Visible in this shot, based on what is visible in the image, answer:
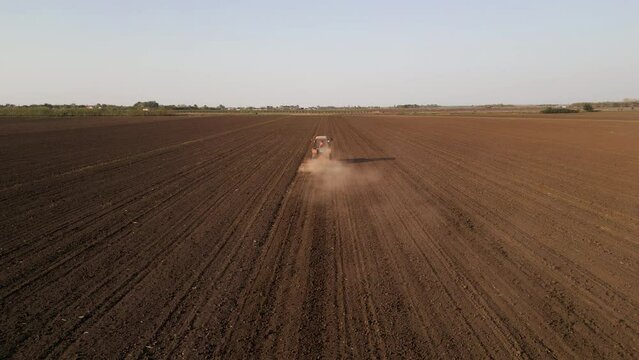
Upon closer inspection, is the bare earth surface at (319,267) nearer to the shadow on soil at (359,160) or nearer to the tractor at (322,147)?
the tractor at (322,147)

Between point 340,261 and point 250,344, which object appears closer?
Result: point 250,344

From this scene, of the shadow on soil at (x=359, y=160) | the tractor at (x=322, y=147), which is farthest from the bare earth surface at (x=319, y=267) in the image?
the shadow on soil at (x=359, y=160)

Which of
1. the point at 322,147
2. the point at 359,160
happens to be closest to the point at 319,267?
the point at 322,147

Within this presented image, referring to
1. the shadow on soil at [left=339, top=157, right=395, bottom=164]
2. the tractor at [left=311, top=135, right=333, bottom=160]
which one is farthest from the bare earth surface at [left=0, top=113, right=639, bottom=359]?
the shadow on soil at [left=339, top=157, right=395, bottom=164]

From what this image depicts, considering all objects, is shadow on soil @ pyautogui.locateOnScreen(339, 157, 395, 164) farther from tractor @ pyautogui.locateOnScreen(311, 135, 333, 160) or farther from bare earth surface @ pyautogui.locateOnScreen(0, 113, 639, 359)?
bare earth surface @ pyautogui.locateOnScreen(0, 113, 639, 359)

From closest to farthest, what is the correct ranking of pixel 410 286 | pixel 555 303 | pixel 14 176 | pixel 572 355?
pixel 572 355 < pixel 555 303 < pixel 410 286 < pixel 14 176

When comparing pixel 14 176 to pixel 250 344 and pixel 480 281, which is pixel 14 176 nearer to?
pixel 250 344

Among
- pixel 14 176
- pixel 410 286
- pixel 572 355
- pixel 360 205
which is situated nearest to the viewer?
pixel 572 355

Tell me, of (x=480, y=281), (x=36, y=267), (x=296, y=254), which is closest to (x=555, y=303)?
(x=480, y=281)
